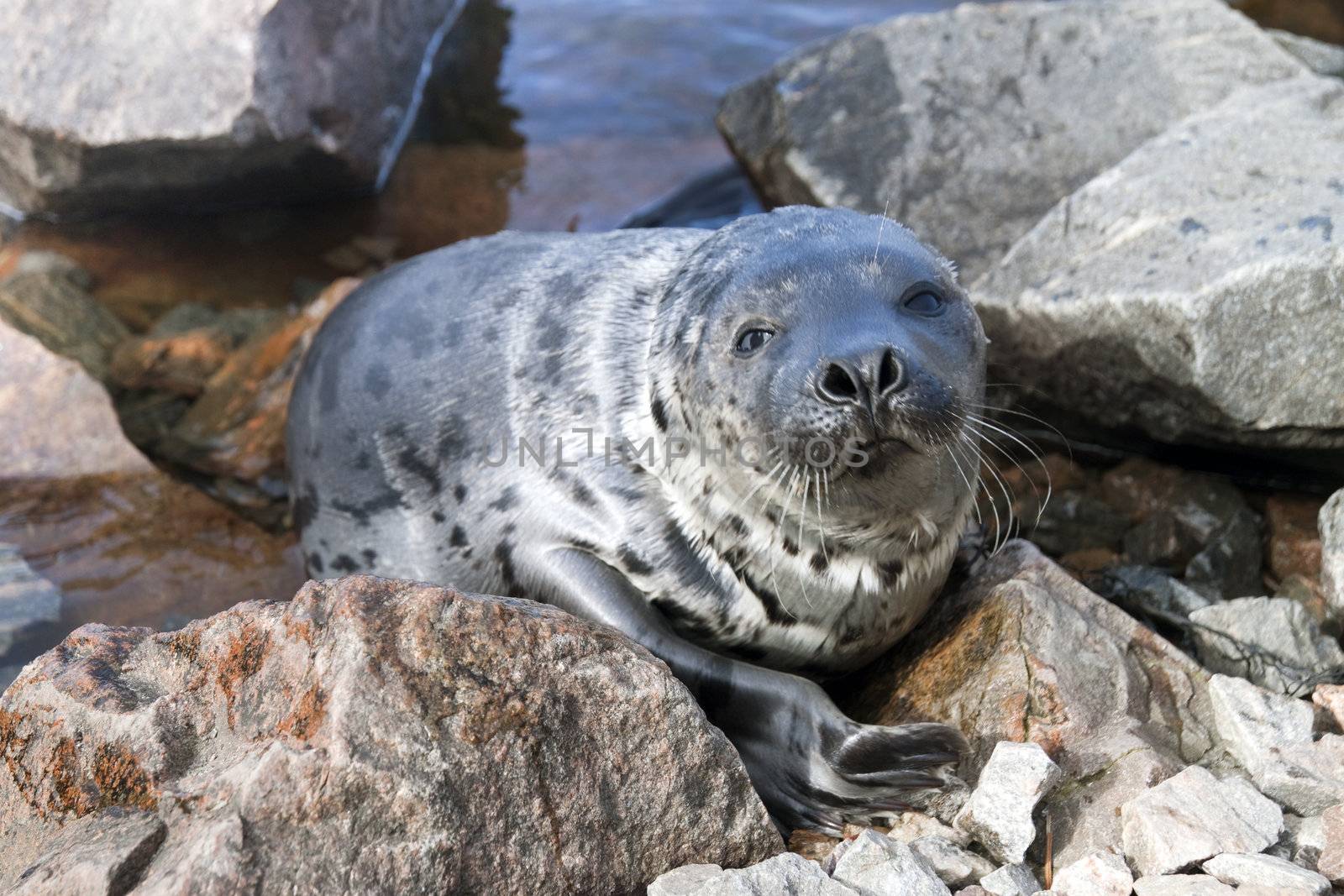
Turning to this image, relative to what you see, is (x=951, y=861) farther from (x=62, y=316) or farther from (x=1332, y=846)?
(x=62, y=316)

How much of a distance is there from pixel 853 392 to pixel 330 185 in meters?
4.48

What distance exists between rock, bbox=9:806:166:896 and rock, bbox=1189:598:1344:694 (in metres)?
2.68

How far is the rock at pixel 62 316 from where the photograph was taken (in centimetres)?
550

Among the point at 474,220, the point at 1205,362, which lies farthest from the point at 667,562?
the point at 474,220

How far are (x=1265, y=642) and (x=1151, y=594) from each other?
42cm

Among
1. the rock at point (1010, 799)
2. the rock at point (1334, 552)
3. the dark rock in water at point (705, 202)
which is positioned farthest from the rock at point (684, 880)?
the dark rock in water at point (705, 202)

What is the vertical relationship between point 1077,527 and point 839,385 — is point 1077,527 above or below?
below

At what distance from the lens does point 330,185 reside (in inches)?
257

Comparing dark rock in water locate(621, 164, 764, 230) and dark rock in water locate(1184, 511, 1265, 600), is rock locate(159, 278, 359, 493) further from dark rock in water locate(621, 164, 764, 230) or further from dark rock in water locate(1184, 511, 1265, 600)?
dark rock in water locate(1184, 511, 1265, 600)

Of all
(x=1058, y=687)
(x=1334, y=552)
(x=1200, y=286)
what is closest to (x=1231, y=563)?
(x=1334, y=552)

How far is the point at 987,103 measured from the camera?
5703 millimetres

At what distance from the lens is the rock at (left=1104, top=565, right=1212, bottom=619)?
3789 millimetres

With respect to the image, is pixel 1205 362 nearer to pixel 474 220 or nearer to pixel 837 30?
pixel 474 220

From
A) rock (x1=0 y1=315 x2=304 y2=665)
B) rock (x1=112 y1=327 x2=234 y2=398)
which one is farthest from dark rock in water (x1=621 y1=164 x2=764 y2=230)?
rock (x1=0 y1=315 x2=304 y2=665)
